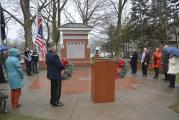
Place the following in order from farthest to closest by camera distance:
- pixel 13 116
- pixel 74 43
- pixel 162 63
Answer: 1. pixel 74 43
2. pixel 162 63
3. pixel 13 116

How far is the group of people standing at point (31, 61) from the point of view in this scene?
21953 millimetres

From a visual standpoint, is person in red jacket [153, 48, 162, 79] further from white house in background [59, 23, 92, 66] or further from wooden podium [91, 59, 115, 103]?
white house in background [59, 23, 92, 66]

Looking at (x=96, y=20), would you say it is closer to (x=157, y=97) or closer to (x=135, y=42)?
(x=135, y=42)

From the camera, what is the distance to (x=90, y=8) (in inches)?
2376

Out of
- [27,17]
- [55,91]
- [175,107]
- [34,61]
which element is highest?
[27,17]

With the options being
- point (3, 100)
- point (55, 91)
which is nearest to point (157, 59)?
point (55, 91)

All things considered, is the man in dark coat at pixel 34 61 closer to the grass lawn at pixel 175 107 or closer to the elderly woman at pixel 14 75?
the elderly woman at pixel 14 75

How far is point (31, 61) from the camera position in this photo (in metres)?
22.6

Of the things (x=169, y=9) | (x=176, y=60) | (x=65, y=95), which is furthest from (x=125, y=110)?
(x=169, y=9)

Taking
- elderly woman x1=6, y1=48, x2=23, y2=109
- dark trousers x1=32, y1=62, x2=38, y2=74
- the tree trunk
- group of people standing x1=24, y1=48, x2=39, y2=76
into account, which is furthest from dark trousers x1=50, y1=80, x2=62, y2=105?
the tree trunk

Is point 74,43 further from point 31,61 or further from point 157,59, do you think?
point 157,59

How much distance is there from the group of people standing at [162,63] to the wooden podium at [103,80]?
3.38 metres

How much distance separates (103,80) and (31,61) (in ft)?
38.9

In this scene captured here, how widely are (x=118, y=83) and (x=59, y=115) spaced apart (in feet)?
22.8
